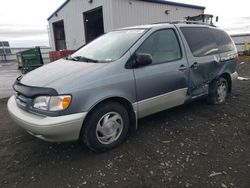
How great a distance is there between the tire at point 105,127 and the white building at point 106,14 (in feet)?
35.3

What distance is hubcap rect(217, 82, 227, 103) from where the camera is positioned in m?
4.74

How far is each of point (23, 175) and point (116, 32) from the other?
278 centimetres

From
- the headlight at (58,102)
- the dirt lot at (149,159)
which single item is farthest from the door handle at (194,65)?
the headlight at (58,102)

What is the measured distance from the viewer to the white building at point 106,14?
1310 cm

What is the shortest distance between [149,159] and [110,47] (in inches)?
72.9

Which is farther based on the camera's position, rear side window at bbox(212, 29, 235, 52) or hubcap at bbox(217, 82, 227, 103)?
hubcap at bbox(217, 82, 227, 103)

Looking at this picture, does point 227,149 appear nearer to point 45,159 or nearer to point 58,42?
point 45,159

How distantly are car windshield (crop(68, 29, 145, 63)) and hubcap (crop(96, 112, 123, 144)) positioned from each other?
2.72 feet

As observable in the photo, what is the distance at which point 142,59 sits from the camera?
3113mm

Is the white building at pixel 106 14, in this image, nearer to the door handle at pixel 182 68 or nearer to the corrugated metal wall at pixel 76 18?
the corrugated metal wall at pixel 76 18

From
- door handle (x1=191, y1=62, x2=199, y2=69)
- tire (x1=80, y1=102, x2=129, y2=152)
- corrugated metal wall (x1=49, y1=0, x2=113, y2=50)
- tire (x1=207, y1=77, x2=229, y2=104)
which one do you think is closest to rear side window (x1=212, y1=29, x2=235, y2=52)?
tire (x1=207, y1=77, x2=229, y2=104)

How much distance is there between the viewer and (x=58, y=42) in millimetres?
20391

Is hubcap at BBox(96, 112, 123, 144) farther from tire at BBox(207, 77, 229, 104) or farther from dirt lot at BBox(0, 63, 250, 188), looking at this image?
tire at BBox(207, 77, 229, 104)

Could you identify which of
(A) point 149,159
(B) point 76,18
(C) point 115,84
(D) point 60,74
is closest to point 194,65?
(C) point 115,84
